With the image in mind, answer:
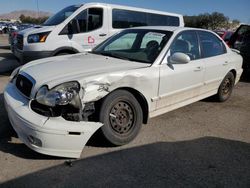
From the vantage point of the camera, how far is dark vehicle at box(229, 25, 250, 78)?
9.41 metres

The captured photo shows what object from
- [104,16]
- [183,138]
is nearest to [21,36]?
[104,16]

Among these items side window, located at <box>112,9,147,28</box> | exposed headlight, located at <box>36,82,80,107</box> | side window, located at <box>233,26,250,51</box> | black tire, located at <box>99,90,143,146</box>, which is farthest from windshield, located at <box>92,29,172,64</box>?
side window, located at <box>233,26,250,51</box>

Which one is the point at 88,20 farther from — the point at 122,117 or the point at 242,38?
the point at 122,117

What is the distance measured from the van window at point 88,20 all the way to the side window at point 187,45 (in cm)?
388

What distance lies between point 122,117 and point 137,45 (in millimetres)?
1621

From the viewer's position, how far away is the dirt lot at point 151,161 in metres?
3.23

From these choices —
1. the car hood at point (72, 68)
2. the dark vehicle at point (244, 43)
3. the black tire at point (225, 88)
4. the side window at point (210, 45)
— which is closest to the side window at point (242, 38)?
the dark vehicle at point (244, 43)

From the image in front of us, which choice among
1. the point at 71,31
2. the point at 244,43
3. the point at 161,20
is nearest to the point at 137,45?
the point at 71,31

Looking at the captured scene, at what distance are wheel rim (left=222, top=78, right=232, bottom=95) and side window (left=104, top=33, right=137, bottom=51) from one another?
227 centimetres

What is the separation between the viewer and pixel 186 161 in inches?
147

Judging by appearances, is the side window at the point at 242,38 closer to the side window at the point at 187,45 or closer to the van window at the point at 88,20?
the van window at the point at 88,20

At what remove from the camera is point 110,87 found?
3.79 meters

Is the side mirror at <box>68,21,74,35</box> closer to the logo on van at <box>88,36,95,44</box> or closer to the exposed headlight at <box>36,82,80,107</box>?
the logo on van at <box>88,36,95,44</box>

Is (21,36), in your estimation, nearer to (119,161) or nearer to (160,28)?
(160,28)
